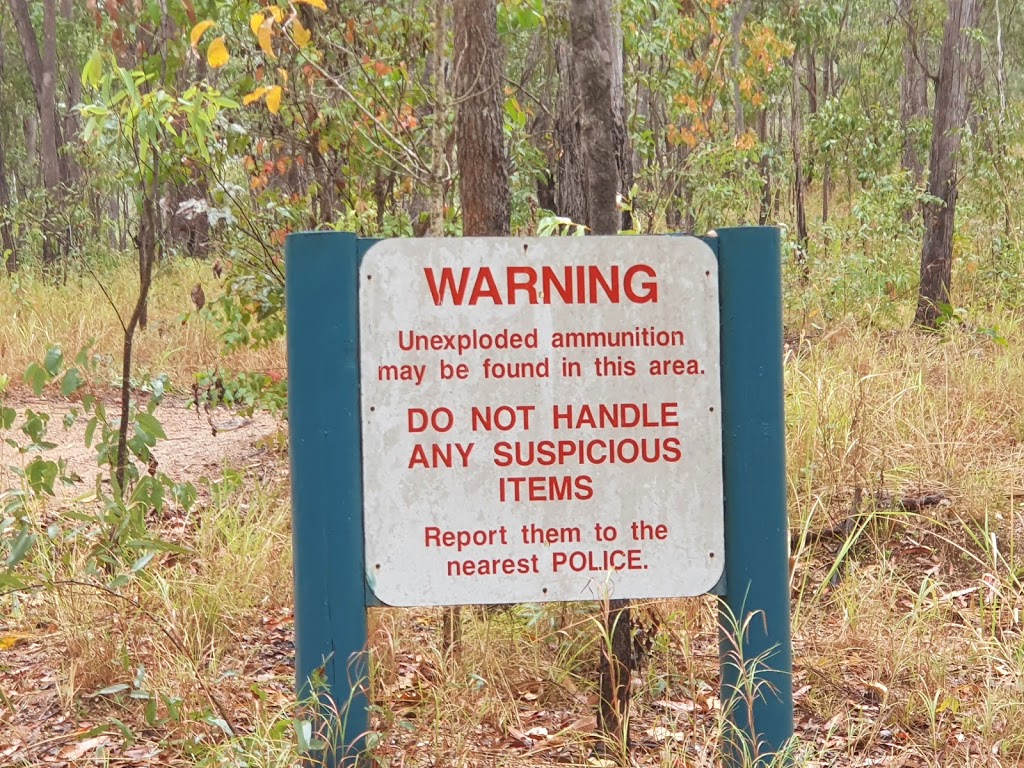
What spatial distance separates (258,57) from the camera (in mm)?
5113

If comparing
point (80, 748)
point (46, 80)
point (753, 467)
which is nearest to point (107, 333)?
point (80, 748)

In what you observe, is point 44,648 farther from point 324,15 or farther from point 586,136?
point 324,15

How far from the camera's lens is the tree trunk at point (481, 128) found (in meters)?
3.45

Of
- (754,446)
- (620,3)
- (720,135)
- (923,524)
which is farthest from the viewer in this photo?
(720,135)

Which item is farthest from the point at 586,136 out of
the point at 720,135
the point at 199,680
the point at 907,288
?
the point at 907,288

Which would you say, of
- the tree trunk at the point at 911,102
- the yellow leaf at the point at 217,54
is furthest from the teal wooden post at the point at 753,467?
the tree trunk at the point at 911,102

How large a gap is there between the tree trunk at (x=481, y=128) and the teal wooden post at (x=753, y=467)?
1341mm

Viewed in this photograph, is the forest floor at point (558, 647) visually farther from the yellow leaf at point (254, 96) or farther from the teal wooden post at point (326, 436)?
the yellow leaf at point (254, 96)

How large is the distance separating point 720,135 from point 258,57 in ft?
13.5

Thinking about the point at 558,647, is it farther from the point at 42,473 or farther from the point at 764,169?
the point at 764,169

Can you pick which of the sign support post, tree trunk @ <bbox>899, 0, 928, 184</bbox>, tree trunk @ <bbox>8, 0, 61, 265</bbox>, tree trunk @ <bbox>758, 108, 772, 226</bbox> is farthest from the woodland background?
tree trunk @ <bbox>899, 0, 928, 184</bbox>

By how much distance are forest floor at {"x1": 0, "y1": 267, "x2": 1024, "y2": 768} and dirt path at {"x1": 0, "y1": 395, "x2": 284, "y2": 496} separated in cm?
70

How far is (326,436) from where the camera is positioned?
2189mm

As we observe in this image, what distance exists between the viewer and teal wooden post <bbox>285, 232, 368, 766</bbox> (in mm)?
2174
